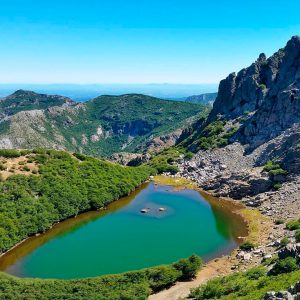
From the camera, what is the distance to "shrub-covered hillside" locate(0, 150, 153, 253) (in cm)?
7025

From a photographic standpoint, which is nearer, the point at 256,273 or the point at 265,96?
the point at 256,273

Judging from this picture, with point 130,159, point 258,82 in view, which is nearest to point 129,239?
point 130,159

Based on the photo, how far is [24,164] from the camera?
279ft

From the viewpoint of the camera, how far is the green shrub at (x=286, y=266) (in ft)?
128

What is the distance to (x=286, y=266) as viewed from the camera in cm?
3975

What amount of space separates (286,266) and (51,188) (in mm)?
51918

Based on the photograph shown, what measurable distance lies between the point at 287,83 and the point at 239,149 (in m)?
24.4

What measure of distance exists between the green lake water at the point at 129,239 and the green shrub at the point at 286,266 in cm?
1883

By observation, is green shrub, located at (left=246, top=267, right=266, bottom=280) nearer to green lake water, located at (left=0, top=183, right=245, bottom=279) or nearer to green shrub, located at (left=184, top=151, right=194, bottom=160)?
green lake water, located at (left=0, top=183, right=245, bottom=279)

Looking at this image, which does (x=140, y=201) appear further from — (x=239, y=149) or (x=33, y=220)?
(x=239, y=149)

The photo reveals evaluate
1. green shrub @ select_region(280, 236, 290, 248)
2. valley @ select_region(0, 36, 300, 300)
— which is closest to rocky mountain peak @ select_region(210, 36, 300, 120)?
valley @ select_region(0, 36, 300, 300)

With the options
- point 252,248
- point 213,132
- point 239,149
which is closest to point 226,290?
point 252,248

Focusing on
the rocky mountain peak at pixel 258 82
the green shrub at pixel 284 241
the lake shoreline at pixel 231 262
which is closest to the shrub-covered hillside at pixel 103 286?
the lake shoreline at pixel 231 262

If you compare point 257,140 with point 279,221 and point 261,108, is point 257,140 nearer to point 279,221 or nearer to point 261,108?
point 261,108
